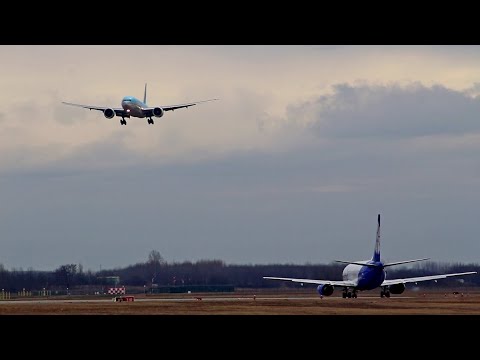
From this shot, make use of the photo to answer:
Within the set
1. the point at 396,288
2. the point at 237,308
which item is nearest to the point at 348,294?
the point at 396,288

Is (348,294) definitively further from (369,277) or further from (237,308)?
(237,308)

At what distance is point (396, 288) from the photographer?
57906 mm

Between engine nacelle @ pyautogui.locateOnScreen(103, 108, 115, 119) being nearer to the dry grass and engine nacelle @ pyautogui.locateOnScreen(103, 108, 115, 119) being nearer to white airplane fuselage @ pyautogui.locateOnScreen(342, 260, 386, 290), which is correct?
the dry grass

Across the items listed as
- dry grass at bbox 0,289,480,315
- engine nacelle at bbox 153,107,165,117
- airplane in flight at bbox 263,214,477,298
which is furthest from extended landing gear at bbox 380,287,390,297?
engine nacelle at bbox 153,107,165,117

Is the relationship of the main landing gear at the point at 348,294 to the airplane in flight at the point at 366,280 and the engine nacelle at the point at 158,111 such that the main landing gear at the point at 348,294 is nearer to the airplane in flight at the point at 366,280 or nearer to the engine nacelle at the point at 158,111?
the airplane in flight at the point at 366,280

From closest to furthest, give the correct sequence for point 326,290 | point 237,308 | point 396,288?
point 237,308 < point 326,290 < point 396,288

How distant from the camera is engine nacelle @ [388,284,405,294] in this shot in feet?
189

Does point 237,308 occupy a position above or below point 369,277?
below
